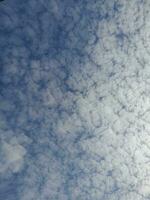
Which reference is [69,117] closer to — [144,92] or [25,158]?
[25,158]

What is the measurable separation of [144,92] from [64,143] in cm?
49

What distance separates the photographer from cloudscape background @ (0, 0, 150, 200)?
1.16 meters

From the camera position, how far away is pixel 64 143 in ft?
4.35

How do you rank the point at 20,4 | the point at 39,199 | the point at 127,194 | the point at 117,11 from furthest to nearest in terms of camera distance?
the point at 127,194, the point at 39,199, the point at 117,11, the point at 20,4

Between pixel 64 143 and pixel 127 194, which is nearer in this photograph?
pixel 64 143

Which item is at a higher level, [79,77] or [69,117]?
[79,77]

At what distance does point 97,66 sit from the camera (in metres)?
1.28

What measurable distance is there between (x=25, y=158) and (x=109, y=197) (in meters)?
0.52

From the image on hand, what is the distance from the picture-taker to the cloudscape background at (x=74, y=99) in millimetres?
1160

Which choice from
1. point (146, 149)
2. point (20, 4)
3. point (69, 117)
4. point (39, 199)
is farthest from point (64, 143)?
point (20, 4)

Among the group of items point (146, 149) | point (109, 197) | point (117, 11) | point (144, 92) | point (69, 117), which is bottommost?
point (109, 197)

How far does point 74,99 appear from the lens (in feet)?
4.21

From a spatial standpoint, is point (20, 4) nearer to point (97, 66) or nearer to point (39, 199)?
point (97, 66)

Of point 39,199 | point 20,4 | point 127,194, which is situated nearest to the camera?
point 20,4
